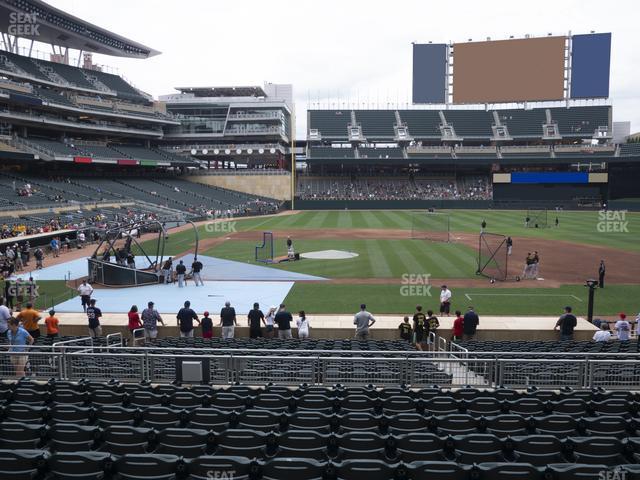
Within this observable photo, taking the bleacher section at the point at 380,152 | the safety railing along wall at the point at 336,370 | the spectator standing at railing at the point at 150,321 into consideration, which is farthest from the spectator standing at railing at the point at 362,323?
the bleacher section at the point at 380,152

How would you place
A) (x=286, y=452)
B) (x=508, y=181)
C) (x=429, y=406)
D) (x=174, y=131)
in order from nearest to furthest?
(x=286, y=452)
(x=429, y=406)
(x=508, y=181)
(x=174, y=131)

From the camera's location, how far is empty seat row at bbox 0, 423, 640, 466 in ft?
18.6

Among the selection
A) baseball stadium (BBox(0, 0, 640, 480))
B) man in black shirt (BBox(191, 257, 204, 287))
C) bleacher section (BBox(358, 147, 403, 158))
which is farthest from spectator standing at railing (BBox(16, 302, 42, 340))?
bleacher section (BBox(358, 147, 403, 158))

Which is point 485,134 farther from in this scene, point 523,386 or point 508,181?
point 523,386

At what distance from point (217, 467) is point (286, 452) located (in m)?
0.98

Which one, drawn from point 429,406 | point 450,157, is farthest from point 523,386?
point 450,157

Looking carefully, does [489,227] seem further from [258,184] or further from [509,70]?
[258,184]

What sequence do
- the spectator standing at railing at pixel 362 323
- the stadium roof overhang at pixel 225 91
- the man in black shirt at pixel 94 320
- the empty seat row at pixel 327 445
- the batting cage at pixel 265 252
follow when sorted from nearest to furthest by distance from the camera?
the empty seat row at pixel 327 445
the spectator standing at railing at pixel 362 323
the man in black shirt at pixel 94 320
the batting cage at pixel 265 252
the stadium roof overhang at pixel 225 91

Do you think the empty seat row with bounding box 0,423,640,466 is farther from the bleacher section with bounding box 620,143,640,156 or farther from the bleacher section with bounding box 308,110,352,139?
the bleacher section with bounding box 620,143,640,156

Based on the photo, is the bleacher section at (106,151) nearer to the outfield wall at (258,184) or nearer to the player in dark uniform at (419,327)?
the outfield wall at (258,184)

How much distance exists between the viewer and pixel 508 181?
84250 millimetres

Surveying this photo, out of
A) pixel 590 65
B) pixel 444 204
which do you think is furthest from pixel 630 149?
pixel 444 204

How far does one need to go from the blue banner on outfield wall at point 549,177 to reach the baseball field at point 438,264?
28.4 meters

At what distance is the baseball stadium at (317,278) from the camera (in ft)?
19.8
